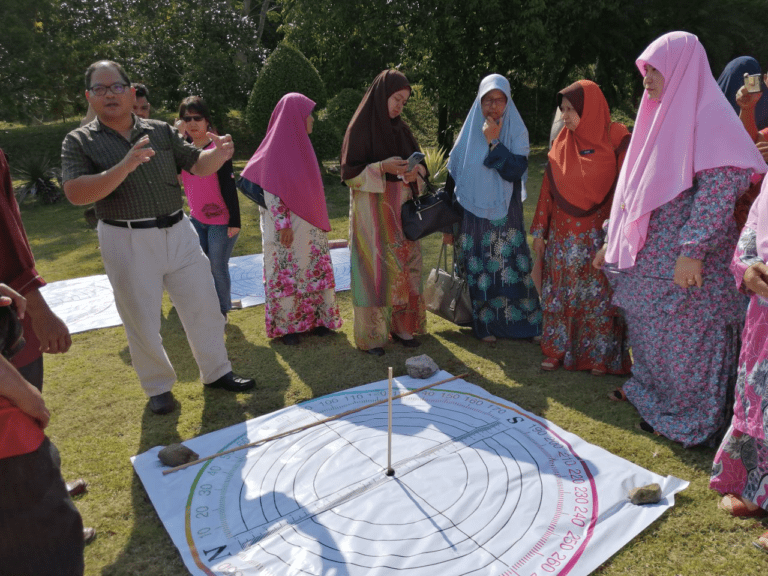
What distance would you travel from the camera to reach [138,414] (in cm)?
359

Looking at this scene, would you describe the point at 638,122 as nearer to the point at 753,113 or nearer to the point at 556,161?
the point at 556,161

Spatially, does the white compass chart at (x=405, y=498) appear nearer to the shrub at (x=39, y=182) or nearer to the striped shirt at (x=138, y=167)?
the striped shirt at (x=138, y=167)

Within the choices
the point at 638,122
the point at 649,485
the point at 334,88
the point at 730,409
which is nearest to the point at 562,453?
the point at 649,485

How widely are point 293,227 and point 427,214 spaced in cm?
102

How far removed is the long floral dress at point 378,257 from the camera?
419 cm

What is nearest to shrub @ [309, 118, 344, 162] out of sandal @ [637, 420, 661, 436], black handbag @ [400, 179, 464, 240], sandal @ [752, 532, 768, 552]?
black handbag @ [400, 179, 464, 240]

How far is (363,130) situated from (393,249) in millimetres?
856

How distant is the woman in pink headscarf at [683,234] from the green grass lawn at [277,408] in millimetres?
285

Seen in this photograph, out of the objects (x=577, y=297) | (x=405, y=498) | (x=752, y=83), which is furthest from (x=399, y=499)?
(x=752, y=83)

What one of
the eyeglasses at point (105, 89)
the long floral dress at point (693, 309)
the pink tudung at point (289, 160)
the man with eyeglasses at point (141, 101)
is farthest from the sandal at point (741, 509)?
the man with eyeglasses at point (141, 101)

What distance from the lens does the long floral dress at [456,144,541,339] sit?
432 cm

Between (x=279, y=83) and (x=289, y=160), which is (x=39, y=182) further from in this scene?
(x=289, y=160)

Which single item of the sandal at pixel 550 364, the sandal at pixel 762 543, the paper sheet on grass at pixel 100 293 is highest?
the paper sheet on grass at pixel 100 293

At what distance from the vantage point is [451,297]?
4.58 meters
